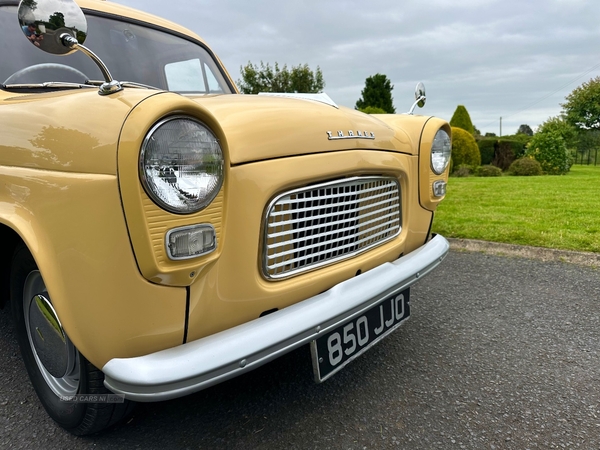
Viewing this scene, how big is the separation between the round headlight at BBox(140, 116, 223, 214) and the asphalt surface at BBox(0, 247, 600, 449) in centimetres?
100

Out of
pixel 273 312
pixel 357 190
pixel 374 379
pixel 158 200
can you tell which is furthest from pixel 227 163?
pixel 374 379

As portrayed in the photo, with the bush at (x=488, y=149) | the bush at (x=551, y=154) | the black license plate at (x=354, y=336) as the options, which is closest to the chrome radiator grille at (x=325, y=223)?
the black license plate at (x=354, y=336)

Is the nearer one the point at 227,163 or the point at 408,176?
the point at 227,163

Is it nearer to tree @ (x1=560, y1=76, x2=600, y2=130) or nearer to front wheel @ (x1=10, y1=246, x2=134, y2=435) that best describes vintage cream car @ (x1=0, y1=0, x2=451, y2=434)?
front wheel @ (x1=10, y1=246, x2=134, y2=435)

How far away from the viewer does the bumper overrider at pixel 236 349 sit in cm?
121

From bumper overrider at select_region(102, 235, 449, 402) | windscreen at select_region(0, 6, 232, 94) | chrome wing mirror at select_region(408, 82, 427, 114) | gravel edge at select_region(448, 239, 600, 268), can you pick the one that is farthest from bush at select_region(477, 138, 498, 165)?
bumper overrider at select_region(102, 235, 449, 402)

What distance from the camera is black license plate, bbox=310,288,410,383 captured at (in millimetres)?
1643

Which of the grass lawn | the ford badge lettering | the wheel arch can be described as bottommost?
the grass lawn

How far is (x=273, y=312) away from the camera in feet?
5.07

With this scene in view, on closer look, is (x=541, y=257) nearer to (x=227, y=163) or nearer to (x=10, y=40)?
(x=227, y=163)

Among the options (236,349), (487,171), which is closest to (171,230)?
(236,349)

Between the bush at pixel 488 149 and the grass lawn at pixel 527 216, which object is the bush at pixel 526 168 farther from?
the grass lawn at pixel 527 216

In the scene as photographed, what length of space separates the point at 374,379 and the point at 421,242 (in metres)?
0.77

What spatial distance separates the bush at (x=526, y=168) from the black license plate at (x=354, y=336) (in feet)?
41.5
